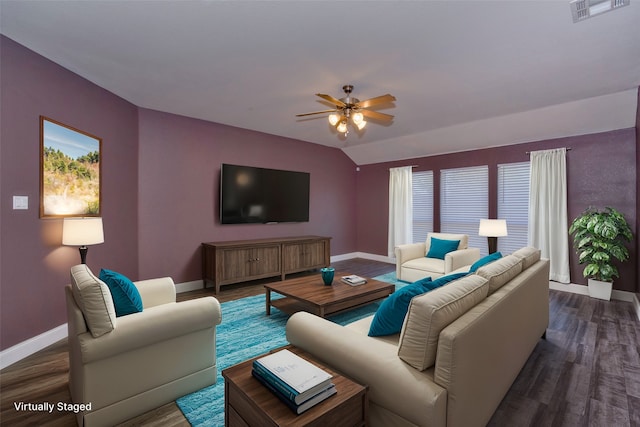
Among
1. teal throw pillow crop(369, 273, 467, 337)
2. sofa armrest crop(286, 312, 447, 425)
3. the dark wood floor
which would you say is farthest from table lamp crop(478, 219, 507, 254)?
sofa armrest crop(286, 312, 447, 425)

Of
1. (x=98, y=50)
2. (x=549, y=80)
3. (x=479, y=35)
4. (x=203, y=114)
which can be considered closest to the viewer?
(x=479, y=35)

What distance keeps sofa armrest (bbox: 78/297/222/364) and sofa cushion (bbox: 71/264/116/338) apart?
47 mm

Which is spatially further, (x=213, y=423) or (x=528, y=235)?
Result: (x=528, y=235)

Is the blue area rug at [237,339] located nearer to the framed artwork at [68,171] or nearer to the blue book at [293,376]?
the blue book at [293,376]

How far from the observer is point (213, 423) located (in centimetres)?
173

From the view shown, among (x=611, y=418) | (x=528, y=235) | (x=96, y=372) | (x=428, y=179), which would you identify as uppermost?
(x=428, y=179)

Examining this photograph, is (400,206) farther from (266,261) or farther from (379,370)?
(379,370)

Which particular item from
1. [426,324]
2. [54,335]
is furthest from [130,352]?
[54,335]

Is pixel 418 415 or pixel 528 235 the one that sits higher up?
pixel 528 235

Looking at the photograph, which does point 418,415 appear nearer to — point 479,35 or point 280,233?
point 479,35

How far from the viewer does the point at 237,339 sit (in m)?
2.81

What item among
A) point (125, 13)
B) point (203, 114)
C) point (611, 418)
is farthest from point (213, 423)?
point (203, 114)

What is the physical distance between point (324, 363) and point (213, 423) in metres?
0.79

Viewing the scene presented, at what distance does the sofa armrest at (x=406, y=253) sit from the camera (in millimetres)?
4836
